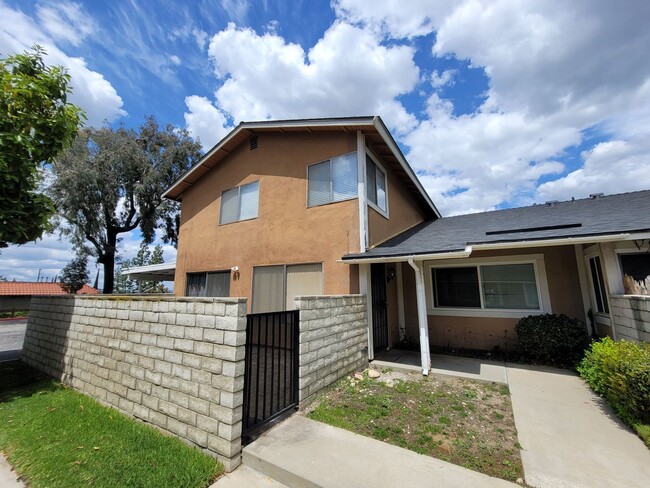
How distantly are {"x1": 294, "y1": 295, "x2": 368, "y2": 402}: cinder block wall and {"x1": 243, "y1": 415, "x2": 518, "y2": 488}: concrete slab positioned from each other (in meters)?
0.98

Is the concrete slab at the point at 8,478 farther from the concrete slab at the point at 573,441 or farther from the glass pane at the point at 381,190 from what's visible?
the glass pane at the point at 381,190

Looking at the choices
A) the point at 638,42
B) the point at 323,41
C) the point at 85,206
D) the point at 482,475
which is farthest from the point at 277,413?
the point at 85,206

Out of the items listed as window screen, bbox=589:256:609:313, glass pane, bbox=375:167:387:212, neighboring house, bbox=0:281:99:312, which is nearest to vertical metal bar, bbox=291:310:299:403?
glass pane, bbox=375:167:387:212

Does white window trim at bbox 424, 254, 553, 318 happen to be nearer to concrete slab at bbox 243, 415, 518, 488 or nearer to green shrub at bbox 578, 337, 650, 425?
green shrub at bbox 578, 337, 650, 425

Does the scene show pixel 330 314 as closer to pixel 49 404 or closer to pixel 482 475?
pixel 482 475

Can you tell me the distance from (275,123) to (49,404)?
26.0ft

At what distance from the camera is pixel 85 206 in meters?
18.0

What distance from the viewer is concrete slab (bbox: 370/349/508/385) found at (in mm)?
5723

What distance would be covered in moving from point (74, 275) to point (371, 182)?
75.3 feet

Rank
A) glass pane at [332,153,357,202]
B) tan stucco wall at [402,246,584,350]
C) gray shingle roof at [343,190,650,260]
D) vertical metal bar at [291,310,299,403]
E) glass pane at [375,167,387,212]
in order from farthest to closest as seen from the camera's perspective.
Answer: glass pane at [375,167,387,212] → glass pane at [332,153,357,202] → tan stucco wall at [402,246,584,350] → gray shingle roof at [343,190,650,260] → vertical metal bar at [291,310,299,403]

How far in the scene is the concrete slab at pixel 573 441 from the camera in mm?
2783

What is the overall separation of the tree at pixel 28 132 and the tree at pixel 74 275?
17832 mm

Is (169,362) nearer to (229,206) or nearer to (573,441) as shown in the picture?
(573,441)

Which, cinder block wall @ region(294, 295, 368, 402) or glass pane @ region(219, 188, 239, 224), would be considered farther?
glass pane @ region(219, 188, 239, 224)
